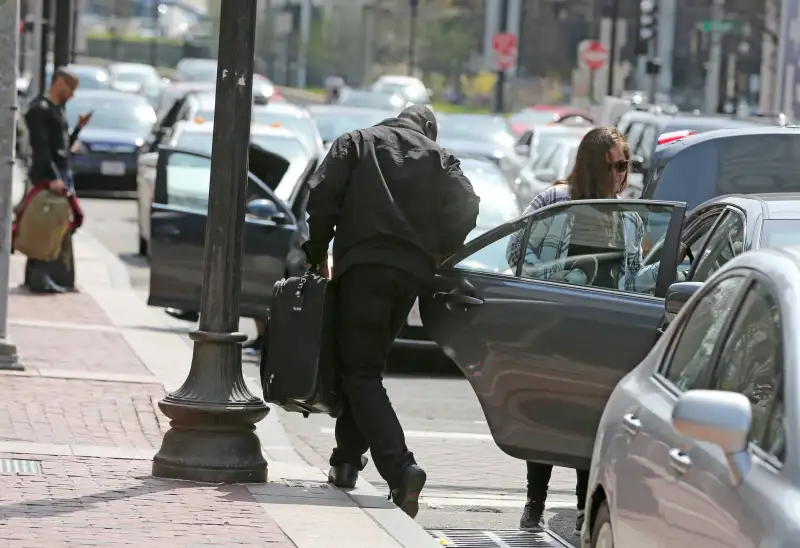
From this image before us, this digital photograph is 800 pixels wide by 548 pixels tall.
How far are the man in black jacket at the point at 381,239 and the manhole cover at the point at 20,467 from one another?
55.7 inches

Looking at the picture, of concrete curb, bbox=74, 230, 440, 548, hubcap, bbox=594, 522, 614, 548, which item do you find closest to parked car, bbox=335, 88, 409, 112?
concrete curb, bbox=74, 230, 440, 548

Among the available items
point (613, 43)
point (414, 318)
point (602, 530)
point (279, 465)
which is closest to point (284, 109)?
point (414, 318)

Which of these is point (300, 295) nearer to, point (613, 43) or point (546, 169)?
point (546, 169)

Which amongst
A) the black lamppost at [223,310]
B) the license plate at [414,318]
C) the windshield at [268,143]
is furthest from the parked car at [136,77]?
the black lamppost at [223,310]

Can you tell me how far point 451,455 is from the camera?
1044 cm

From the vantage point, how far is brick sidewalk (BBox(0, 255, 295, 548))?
6.95 m

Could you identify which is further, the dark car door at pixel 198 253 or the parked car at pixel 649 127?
the parked car at pixel 649 127

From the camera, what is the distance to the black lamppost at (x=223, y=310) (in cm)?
816

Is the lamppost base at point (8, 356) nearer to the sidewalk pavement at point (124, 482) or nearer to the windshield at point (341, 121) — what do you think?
the sidewalk pavement at point (124, 482)

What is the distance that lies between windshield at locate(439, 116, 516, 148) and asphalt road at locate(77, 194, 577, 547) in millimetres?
11222

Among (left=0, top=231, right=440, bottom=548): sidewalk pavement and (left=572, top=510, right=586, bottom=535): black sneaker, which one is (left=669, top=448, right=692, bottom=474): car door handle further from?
(left=572, top=510, right=586, bottom=535): black sneaker

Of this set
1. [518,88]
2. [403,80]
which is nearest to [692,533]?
[403,80]

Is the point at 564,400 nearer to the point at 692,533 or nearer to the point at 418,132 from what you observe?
the point at 418,132

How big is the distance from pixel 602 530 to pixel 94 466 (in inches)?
123
